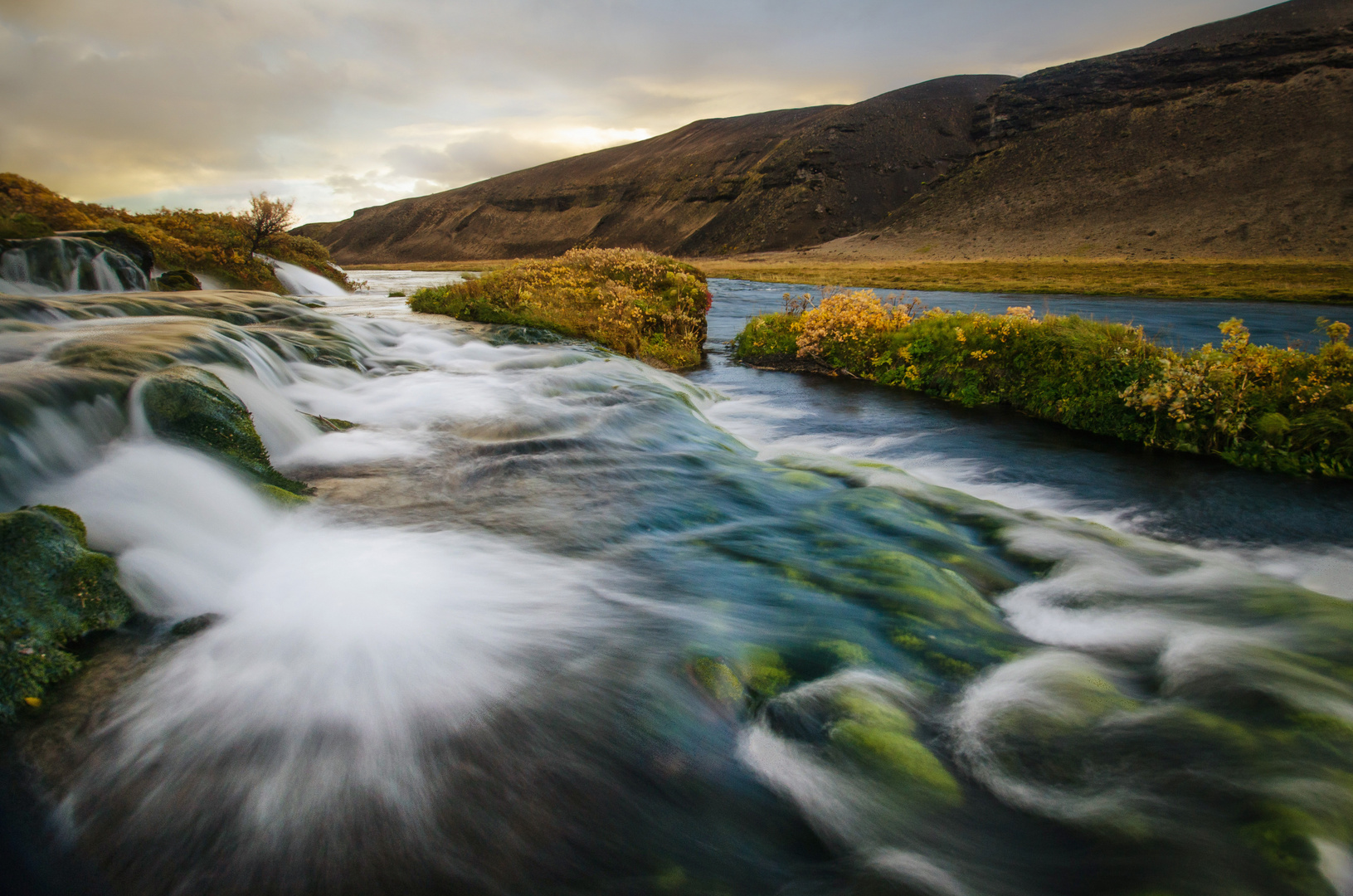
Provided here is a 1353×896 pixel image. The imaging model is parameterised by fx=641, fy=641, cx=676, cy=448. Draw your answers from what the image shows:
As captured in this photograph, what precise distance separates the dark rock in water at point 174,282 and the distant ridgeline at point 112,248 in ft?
0.05

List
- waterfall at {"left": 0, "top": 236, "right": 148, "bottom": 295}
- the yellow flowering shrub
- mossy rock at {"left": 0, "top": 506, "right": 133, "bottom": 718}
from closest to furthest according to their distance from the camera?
mossy rock at {"left": 0, "top": 506, "right": 133, "bottom": 718} → waterfall at {"left": 0, "top": 236, "right": 148, "bottom": 295} → the yellow flowering shrub

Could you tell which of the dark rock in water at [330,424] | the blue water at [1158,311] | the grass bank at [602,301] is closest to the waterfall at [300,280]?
the grass bank at [602,301]

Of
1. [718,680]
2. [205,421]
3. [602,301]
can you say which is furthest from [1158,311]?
[205,421]

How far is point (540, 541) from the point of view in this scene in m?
4.57

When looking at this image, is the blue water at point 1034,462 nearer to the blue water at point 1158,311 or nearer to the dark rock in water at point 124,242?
the blue water at point 1158,311

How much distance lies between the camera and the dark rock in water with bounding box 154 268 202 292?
12898 mm

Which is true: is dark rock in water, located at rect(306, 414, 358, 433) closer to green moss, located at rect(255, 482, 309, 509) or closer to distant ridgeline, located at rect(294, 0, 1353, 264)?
green moss, located at rect(255, 482, 309, 509)

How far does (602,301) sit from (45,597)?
12.4 m

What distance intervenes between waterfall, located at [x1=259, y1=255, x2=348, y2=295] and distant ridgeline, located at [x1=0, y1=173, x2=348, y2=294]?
0.50ft

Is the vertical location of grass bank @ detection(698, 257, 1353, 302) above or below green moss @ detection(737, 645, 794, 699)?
above

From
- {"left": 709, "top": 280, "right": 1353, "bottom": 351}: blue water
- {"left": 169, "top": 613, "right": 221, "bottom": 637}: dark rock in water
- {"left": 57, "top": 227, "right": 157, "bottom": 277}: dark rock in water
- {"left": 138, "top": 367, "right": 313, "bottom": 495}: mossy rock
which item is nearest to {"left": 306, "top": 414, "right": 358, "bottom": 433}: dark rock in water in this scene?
{"left": 138, "top": 367, "right": 313, "bottom": 495}: mossy rock

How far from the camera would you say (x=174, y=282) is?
12945mm

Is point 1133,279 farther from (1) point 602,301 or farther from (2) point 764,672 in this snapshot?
(2) point 764,672

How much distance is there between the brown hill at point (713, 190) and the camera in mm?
118562
